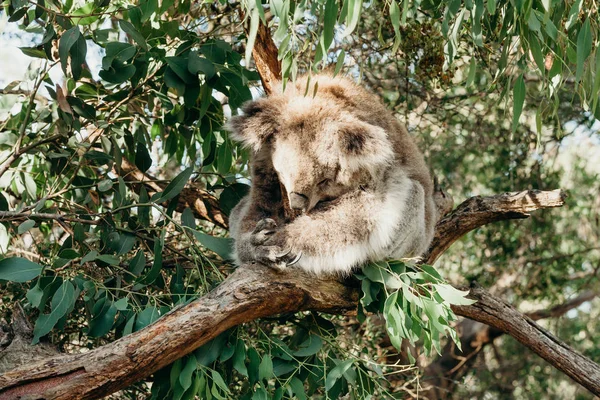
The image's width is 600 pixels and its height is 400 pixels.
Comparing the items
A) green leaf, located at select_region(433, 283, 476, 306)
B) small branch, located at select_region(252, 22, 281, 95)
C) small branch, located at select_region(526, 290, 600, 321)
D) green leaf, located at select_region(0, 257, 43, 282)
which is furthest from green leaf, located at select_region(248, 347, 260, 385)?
small branch, located at select_region(526, 290, 600, 321)

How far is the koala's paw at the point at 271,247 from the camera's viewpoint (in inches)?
111

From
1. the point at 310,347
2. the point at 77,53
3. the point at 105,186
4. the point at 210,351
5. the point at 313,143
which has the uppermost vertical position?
the point at 77,53

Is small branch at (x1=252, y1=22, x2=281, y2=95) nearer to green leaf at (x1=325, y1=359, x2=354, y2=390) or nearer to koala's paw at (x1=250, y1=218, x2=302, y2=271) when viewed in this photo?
koala's paw at (x1=250, y1=218, x2=302, y2=271)

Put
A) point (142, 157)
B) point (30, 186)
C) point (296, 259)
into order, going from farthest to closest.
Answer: point (30, 186) < point (142, 157) < point (296, 259)

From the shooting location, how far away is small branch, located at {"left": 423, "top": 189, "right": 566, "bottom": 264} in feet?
11.5

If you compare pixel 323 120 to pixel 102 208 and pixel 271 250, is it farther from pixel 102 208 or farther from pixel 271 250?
pixel 102 208

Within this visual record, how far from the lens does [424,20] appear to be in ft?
13.7

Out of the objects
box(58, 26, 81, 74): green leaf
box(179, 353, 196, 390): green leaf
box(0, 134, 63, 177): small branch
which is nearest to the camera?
box(179, 353, 196, 390): green leaf

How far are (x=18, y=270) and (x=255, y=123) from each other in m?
1.22

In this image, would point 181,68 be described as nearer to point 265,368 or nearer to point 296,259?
point 296,259

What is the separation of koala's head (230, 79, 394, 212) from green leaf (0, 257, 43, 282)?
110cm

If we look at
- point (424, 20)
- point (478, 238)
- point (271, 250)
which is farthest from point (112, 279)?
point (478, 238)

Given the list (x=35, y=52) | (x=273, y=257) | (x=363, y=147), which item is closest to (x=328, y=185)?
(x=363, y=147)

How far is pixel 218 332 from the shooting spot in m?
2.55
